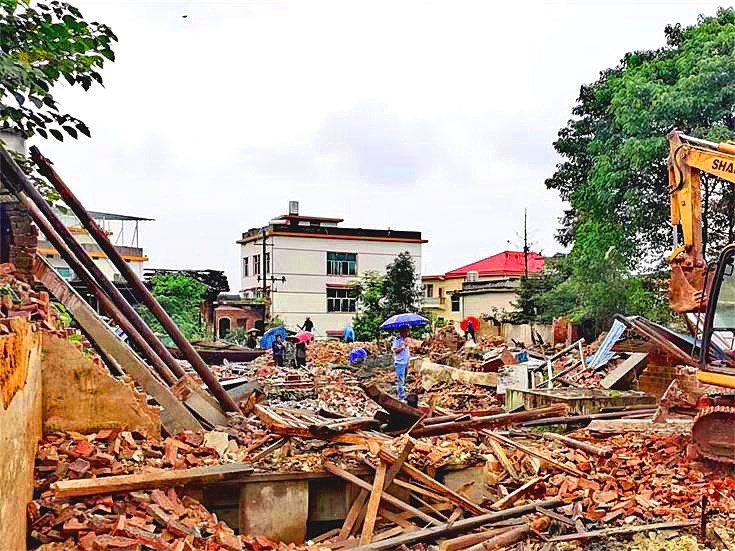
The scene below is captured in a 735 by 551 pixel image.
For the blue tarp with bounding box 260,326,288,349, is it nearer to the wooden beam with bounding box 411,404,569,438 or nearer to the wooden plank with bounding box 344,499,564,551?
the wooden beam with bounding box 411,404,569,438

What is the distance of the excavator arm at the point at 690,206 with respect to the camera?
8.61 m

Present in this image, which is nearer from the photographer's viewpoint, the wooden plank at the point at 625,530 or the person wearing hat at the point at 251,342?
the wooden plank at the point at 625,530

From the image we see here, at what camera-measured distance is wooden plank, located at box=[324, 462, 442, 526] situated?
253 inches

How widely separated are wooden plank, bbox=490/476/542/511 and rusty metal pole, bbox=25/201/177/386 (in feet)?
12.8

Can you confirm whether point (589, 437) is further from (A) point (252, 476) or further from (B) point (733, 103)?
(B) point (733, 103)

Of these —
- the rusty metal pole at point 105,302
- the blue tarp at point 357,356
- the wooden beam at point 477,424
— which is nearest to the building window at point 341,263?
the blue tarp at point 357,356

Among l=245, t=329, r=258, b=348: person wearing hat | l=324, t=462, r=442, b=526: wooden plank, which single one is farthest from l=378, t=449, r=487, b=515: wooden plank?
l=245, t=329, r=258, b=348: person wearing hat

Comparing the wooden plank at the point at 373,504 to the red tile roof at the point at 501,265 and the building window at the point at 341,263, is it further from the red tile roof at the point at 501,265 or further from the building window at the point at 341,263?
the red tile roof at the point at 501,265

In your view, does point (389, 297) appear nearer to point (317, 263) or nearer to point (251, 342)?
point (251, 342)

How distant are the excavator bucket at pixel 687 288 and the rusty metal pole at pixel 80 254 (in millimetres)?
6494

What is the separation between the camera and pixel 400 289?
105 ft

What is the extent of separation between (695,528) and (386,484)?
291 centimetres

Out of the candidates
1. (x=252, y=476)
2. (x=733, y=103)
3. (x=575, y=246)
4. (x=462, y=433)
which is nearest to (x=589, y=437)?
(x=462, y=433)

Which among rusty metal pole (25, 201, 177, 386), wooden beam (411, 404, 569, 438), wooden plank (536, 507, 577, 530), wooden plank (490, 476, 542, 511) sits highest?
rusty metal pole (25, 201, 177, 386)
